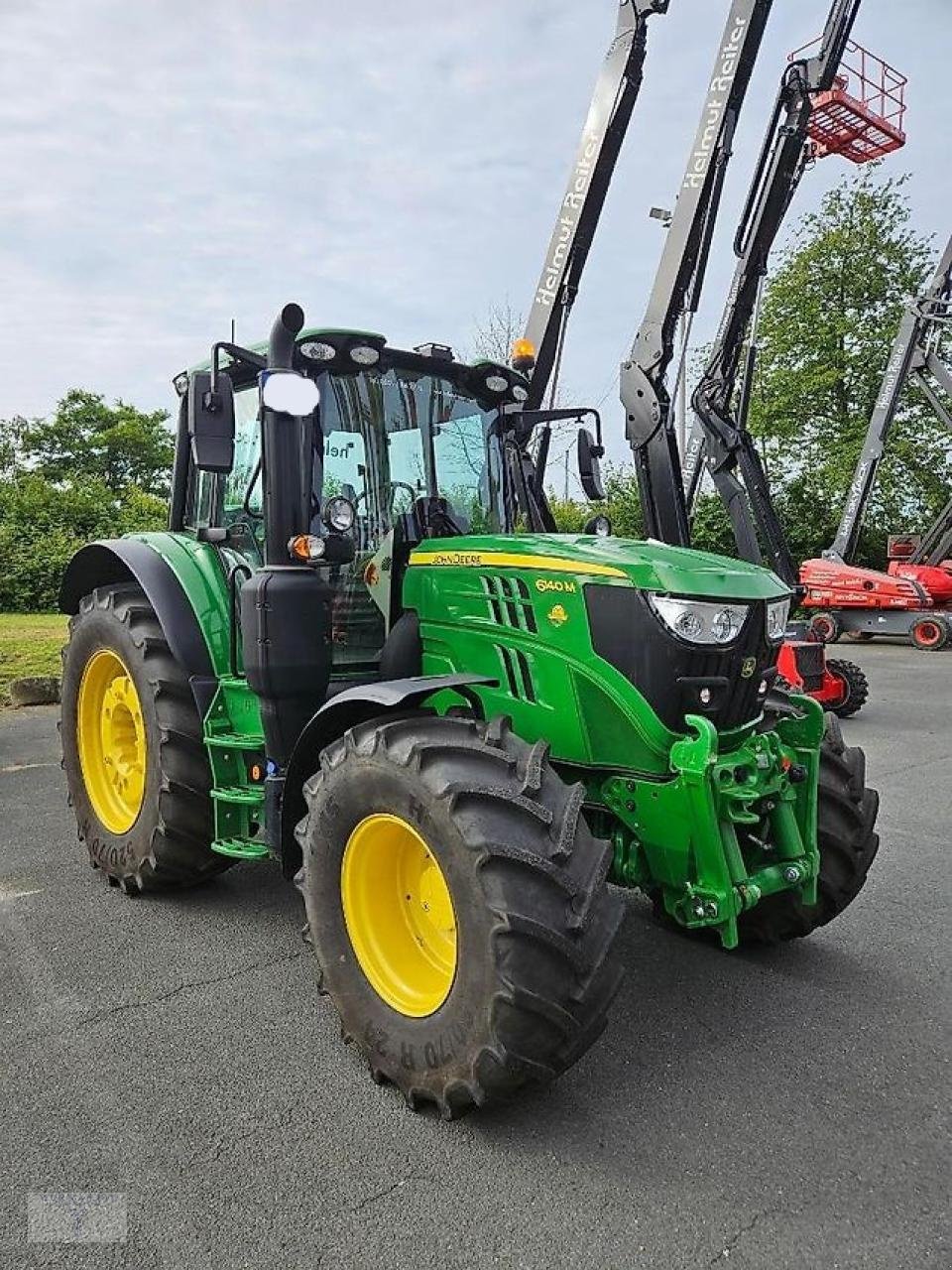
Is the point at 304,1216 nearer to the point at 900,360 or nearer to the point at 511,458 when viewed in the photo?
the point at 511,458

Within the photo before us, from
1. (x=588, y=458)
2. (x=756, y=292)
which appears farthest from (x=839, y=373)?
(x=588, y=458)

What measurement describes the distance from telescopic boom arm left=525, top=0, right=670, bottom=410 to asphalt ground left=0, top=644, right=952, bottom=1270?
17.8 feet

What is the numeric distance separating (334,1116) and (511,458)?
9.00 feet

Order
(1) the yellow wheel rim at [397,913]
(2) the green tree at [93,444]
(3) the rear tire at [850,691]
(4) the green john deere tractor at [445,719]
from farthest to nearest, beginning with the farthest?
(2) the green tree at [93,444] → (3) the rear tire at [850,691] → (1) the yellow wheel rim at [397,913] → (4) the green john deere tractor at [445,719]

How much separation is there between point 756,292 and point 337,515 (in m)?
7.80

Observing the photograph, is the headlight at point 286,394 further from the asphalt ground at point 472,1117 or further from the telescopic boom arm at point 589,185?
the telescopic boom arm at point 589,185

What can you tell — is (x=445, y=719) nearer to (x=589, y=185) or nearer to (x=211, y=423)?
(x=211, y=423)

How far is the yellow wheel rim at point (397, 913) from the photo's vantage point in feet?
9.70

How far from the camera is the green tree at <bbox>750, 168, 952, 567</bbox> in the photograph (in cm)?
2214

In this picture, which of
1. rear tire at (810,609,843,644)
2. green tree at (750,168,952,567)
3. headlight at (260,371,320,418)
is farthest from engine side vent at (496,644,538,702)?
green tree at (750,168,952,567)

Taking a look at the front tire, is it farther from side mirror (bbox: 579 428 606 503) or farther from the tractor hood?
side mirror (bbox: 579 428 606 503)

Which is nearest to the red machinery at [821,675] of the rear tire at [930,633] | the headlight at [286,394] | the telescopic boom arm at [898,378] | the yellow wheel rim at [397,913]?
the yellow wheel rim at [397,913]

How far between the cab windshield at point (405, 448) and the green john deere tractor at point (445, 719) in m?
0.01

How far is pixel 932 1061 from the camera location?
10.1ft
